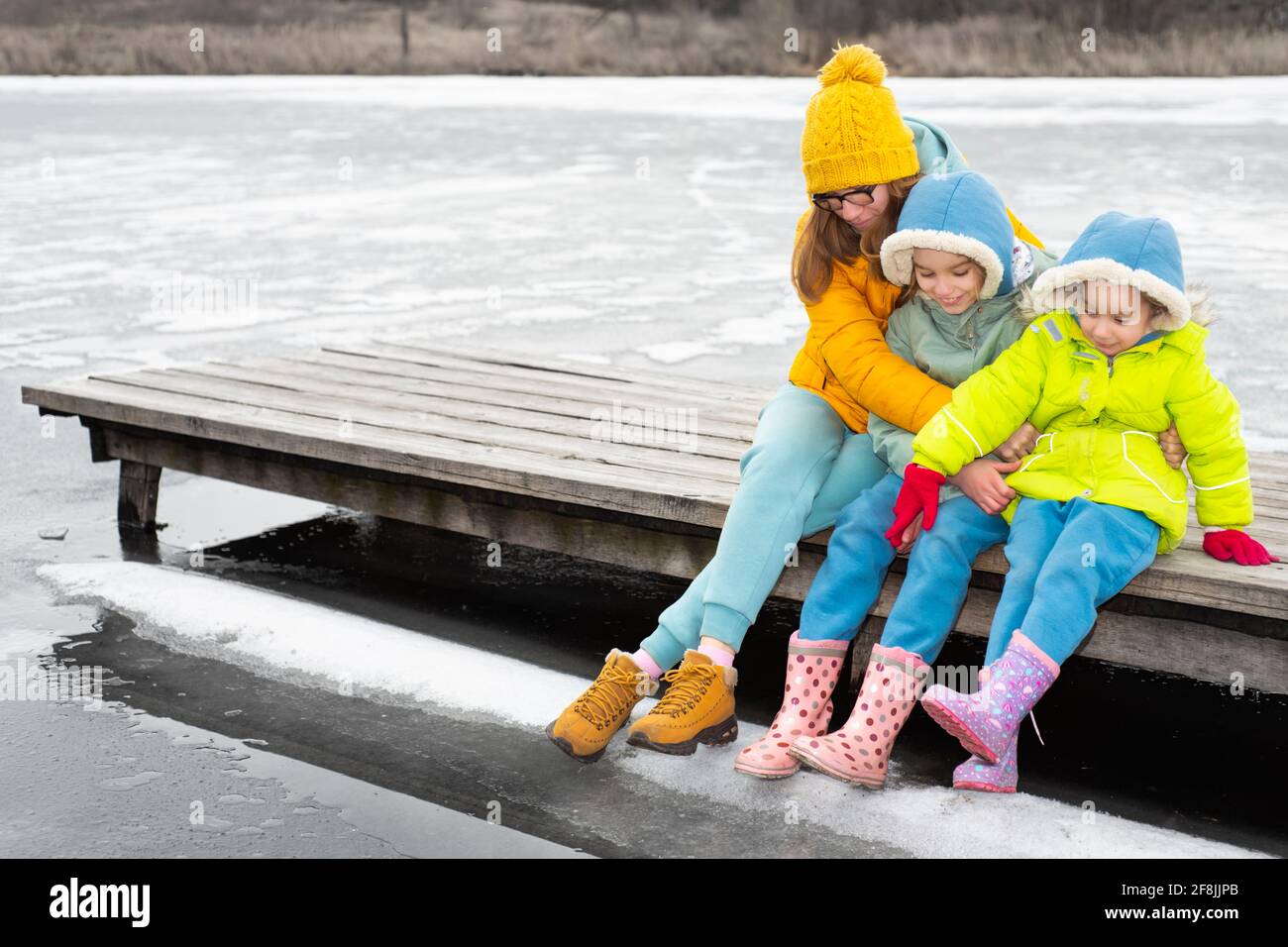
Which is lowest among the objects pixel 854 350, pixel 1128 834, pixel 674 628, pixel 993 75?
pixel 1128 834

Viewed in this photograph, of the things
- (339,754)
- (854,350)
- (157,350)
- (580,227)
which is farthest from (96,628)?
(580,227)

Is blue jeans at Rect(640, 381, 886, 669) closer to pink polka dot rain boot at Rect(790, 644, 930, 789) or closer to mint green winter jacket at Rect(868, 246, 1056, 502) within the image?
mint green winter jacket at Rect(868, 246, 1056, 502)

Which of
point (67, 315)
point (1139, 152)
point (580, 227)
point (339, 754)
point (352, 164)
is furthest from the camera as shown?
point (352, 164)

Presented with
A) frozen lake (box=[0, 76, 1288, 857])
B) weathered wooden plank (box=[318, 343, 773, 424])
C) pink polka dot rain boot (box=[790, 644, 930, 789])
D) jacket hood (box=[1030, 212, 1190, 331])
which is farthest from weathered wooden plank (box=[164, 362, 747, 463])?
jacket hood (box=[1030, 212, 1190, 331])

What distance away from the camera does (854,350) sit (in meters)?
3.33

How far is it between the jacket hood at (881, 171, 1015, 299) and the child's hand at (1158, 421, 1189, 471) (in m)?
0.48

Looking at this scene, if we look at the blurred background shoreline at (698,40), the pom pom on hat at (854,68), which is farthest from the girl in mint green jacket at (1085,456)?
the blurred background shoreline at (698,40)

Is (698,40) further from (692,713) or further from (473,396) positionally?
(692,713)

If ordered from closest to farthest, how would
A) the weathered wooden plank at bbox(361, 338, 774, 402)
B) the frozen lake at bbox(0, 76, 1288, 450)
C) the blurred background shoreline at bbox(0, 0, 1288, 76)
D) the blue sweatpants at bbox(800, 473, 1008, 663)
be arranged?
the blue sweatpants at bbox(800, 473, 1008, 663), the weathered wooden plank at bbox(361, 338, 774, 402), the frozen lake at bbox(0, 76, 1288, 450), the blurred background shoreline at bbox(0, 0, 1288, 76)

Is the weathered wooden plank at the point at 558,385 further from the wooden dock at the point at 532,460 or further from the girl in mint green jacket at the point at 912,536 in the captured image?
the girl in mint green jacket at the point at 912,536

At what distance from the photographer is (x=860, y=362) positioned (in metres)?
3.31

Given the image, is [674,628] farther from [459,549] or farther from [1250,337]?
[1250,337]

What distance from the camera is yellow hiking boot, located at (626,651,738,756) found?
3.06 metres

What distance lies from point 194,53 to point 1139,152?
28064mm
